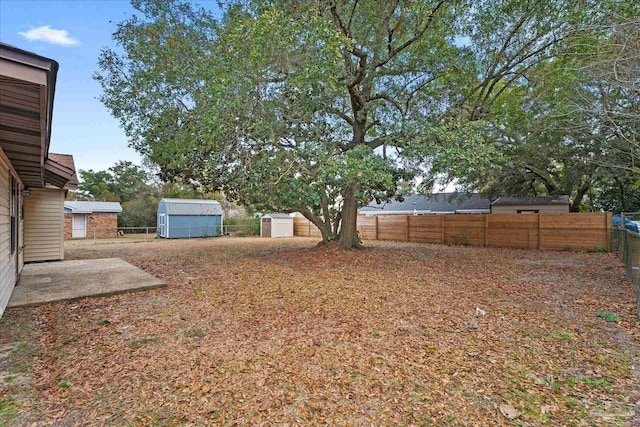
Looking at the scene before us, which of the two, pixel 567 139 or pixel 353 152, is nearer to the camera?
pixel 353 152

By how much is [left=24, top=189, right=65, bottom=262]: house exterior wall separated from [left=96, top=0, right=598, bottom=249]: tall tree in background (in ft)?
9.70

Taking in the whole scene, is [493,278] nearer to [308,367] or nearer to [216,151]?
[308,367]

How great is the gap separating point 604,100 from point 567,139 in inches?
188

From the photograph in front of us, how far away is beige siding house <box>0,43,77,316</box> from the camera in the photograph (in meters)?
2.21

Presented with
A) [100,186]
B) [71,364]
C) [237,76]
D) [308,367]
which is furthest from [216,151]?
[100,186]

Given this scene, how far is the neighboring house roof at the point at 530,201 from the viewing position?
663 inches

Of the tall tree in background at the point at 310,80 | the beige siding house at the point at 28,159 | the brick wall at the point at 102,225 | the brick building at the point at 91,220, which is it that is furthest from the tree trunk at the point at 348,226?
the brick wall at the point at 102,225

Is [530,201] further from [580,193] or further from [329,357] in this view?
[329,357]

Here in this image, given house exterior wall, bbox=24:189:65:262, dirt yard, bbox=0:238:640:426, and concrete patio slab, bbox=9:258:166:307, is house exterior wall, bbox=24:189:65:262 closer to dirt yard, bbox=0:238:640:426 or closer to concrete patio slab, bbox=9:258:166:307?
concrete patio slab, bbox=9:258:166:307

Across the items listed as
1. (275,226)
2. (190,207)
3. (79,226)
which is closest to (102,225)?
(79,226)

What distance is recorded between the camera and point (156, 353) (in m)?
3.24

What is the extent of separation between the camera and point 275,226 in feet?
70.0

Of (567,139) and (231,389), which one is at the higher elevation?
(567,139)

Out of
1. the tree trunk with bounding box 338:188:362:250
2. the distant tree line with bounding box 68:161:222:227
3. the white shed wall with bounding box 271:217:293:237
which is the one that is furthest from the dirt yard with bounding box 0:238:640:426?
the distant tree line with bounding box 68:161:222:227
